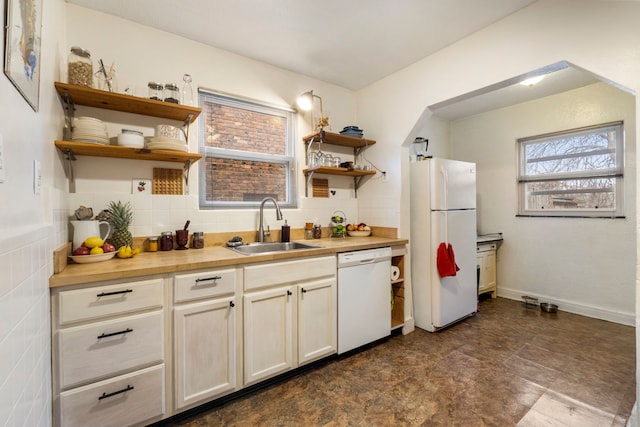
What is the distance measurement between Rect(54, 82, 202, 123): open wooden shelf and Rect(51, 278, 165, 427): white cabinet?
1161 mm

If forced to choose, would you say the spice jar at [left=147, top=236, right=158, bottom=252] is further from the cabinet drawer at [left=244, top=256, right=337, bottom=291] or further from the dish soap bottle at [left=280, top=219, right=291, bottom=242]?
the dish soap bottle at [left=280, top=219, right=291, bottom=242]

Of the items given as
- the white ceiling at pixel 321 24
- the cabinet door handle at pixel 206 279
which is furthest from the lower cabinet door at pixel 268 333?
the white ceiling at pixel 321 24

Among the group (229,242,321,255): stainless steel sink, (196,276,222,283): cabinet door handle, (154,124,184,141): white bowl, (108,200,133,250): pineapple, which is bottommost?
(196,276,222,283): cabinet door handle

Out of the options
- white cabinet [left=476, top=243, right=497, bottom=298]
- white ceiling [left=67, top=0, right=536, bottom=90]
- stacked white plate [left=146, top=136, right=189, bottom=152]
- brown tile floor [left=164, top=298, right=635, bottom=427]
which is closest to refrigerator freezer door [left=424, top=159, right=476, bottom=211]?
white cabinet [left=476, top=243, right=497, bottom=298]

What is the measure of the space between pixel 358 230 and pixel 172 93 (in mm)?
2097

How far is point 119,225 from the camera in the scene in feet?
6.10

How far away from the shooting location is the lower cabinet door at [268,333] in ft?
5.96

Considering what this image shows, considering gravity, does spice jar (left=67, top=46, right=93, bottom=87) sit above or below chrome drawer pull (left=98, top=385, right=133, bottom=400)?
above

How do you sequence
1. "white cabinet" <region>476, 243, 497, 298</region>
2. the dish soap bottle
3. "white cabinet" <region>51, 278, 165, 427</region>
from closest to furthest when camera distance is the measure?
"white cabinet" <region>51, 278, 165, 427</region>
the dish soap bottle
"white cabinet" <region>476, 243, 497, 298</region>

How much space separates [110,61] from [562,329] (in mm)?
4608

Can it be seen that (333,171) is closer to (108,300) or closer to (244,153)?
(244,153)

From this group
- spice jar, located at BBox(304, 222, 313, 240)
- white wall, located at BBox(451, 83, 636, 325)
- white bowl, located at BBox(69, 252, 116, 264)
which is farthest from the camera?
white wall, located at BBox(451, 83, 636, 325)

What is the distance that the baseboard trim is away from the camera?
2.89 meters

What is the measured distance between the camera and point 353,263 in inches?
92.1
